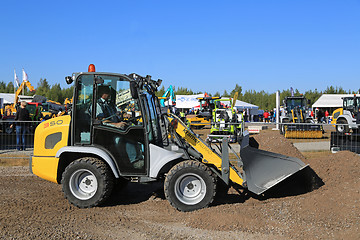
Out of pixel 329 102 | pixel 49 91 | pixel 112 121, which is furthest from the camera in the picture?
pixel 49 91

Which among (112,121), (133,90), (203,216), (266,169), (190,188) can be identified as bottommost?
(203,216)

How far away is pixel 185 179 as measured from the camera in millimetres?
5262

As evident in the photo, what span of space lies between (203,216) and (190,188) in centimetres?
62

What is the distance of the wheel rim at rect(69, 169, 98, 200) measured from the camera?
5.37 metres

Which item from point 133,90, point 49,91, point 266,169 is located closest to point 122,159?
point 133,90

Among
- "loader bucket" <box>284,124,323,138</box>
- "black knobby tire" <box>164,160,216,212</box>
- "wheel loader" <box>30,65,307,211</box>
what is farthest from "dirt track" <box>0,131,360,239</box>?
"loader bucket" <box>284,124,323,138</box>

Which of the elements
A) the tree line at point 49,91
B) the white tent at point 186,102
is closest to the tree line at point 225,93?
the tree line at point 49,91

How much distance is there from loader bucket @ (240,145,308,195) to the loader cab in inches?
Result: 66.8

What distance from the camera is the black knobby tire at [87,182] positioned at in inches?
208

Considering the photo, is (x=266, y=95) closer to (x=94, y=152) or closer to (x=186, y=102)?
(x=186, y=102)

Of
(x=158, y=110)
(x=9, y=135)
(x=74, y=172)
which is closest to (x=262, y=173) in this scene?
(x=158, y=110)

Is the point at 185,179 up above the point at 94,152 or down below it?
below

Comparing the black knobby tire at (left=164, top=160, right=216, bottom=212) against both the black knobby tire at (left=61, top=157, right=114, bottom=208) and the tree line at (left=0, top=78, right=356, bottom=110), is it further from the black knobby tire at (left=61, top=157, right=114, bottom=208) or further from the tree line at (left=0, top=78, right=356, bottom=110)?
the tree line at (left=0, top=78, right=356, bottom=110)

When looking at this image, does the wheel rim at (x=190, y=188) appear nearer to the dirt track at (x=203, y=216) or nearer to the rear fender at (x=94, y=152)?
the dirt track at (x=203, y=216)
